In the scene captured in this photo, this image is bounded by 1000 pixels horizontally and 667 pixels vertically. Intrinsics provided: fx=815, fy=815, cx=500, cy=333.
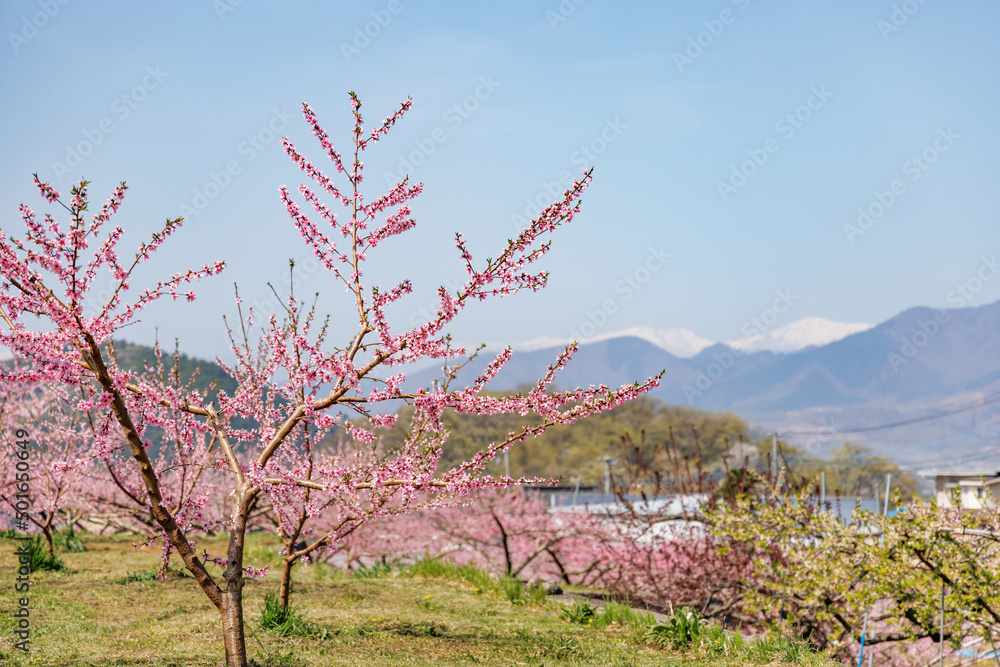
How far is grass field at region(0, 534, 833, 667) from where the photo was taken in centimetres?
660

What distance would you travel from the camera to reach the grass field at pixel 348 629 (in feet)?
21.7

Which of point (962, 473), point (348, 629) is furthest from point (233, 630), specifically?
point (962, 473)

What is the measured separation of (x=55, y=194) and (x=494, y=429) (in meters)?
74.6

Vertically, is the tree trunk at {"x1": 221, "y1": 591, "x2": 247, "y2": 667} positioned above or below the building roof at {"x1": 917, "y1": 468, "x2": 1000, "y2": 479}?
above

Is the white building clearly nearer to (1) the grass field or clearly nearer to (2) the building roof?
(2) the building roof

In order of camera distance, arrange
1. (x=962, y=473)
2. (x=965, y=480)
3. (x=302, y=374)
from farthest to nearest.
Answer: (x=962, y=473), (x=965, y=480), (x=302, y=374)

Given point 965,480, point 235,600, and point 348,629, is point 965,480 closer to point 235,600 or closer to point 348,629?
point 348,629

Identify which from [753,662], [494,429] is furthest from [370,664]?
[494,429]

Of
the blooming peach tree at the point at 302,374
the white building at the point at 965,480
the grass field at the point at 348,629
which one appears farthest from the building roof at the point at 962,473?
the blooming peach tree at the point at 302,374

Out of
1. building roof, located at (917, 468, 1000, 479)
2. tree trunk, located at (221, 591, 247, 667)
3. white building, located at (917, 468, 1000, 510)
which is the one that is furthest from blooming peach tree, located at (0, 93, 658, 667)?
building roof, located at (917, 468, 1000, 479)

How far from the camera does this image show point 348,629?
7617mm

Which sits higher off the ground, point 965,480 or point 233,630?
point 233,630

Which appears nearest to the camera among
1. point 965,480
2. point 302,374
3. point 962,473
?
point 302,374

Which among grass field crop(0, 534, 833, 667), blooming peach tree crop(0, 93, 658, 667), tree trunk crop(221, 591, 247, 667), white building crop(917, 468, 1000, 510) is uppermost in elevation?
blooming peach tree crop(0, 93, 658, 667)
